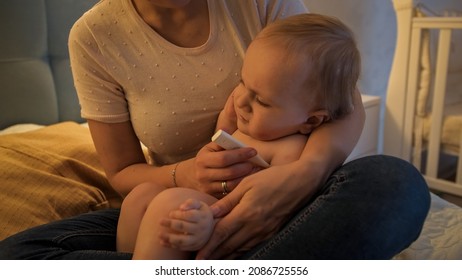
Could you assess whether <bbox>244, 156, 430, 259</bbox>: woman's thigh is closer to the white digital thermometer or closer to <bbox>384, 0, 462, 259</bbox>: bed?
the white digital thermometer

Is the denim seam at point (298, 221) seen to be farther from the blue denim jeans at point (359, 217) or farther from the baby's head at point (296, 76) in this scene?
the baby's head at point (296, 76)

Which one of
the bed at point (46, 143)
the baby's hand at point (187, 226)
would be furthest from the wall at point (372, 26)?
the baby's hand at point (187, 226)

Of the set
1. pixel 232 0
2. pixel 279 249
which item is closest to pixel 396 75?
pixel 232 0

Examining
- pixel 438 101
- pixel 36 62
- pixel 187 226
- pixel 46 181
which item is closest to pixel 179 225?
pixel 187 226

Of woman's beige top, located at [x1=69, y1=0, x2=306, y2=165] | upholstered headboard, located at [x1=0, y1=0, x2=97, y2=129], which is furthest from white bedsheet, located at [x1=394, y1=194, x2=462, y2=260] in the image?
upholstered headboard, located at [x1=0, y1=0, x2=97, y2=129]

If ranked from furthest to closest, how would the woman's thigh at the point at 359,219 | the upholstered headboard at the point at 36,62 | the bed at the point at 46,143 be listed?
the upholstered headboard at the point at 36,62 < the bed at the point at 46,143 < the woman's thigh at the point at 359,219

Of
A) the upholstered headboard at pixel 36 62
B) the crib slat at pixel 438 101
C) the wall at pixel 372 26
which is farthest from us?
the wall at pixel 372 26

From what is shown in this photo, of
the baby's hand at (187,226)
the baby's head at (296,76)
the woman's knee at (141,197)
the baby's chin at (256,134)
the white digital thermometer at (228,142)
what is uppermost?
the baby's head at (296,76)

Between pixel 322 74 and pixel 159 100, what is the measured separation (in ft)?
0.91

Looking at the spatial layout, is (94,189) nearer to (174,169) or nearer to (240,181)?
(174,169)

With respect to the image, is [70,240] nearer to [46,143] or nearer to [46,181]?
[46,181]

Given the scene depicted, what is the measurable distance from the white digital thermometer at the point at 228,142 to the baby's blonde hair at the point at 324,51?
0.43 ft

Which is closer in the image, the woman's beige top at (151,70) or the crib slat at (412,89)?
the woman's beige top at (151,70)

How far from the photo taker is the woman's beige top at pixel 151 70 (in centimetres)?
77
